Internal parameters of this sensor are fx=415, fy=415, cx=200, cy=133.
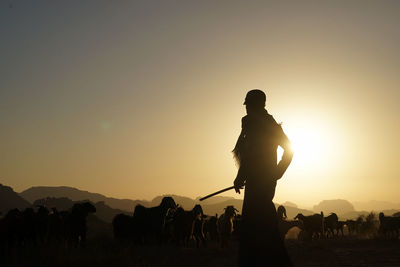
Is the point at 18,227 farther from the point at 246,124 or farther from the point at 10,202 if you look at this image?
the point at 10,202

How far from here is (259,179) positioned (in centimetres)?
546

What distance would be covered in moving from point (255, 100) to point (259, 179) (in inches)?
43.8

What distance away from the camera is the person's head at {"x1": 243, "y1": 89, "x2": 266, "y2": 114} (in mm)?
5789

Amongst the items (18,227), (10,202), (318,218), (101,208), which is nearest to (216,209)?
(101,208)

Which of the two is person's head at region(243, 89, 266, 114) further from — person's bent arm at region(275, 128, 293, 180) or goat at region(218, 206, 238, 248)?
goat at region(218, 206, 238, 248)

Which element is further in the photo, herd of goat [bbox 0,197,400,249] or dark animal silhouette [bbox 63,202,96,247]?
dark animal silhouette [bbox 63,202,96,247]

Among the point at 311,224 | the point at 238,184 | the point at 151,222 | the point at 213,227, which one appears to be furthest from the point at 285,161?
the point at 311,224

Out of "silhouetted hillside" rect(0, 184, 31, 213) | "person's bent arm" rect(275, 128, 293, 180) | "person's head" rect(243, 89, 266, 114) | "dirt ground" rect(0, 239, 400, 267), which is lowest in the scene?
"dirt ground" rect(0, 239, 400, 267)

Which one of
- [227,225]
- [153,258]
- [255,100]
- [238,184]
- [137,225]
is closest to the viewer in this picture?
[238,184]

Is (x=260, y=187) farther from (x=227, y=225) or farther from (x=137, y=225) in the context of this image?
(x=137, y=225)

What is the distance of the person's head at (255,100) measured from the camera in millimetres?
5789

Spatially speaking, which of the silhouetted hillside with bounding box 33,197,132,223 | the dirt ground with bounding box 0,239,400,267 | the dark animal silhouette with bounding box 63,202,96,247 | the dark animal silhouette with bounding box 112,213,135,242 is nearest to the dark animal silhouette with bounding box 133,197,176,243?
the dark animal silhouette with bounding box 112,213,135,242

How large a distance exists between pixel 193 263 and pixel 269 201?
28.8ft

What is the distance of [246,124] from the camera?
19.1 feet
